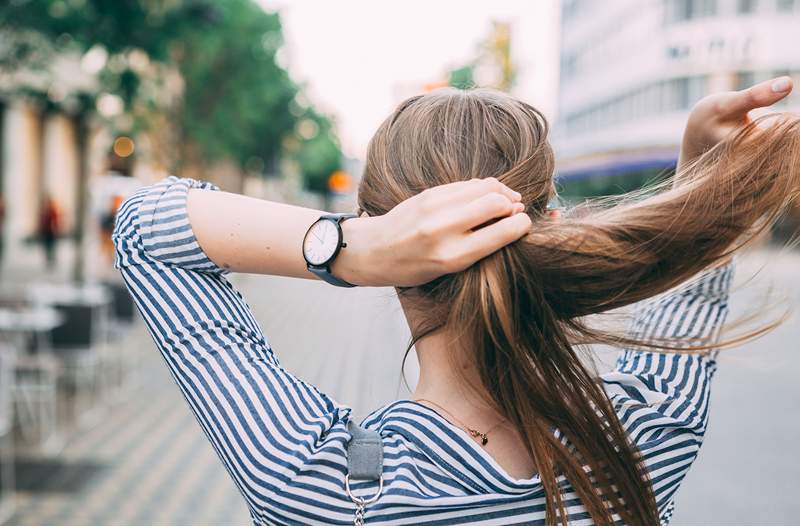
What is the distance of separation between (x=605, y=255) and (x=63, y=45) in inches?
304

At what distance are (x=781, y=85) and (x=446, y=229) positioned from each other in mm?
568

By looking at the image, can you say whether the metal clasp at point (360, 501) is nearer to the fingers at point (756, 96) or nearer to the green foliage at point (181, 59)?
the fingers at point (756, 96)

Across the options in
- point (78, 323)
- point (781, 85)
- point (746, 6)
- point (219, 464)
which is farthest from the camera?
point (746, 6)

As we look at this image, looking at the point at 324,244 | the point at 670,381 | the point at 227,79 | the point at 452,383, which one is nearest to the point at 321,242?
the point at 324,244

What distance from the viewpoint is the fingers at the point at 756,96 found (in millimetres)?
1136

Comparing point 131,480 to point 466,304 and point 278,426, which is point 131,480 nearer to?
point 278,426

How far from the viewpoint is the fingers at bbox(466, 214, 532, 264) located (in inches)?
36.8

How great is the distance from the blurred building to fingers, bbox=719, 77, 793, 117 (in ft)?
88.4

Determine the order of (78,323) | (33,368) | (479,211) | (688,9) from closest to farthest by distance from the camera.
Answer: (479,211), (33,368), (78,323), (688,9)

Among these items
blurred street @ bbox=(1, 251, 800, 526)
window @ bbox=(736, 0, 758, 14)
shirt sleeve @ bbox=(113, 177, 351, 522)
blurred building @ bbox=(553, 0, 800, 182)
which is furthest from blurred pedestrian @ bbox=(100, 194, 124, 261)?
window @ bbox=(736, 0, 758, 14)

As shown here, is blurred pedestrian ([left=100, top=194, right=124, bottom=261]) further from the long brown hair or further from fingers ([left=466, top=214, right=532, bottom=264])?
fingers ([left=466, top=214, right=532, bottom=264])

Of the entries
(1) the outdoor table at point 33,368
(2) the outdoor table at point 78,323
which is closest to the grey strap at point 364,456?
(1) the outdoor table at point 33,368

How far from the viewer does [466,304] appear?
103 centimetres

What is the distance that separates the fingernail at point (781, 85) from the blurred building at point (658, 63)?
88.6 ft
